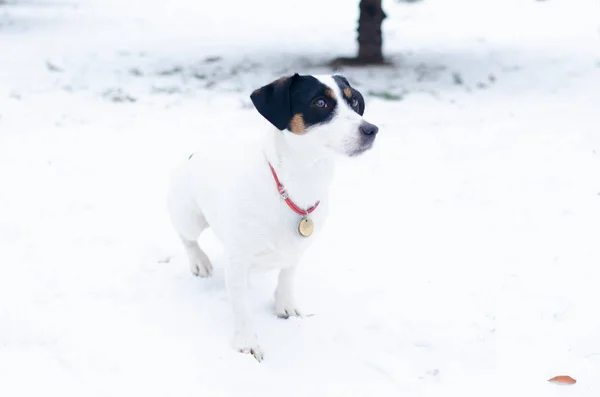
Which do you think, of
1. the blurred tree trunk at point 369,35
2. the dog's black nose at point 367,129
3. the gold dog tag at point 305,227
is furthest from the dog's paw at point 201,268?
the blurred tree trunk at point 369,35

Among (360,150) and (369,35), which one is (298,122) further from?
(369,35)

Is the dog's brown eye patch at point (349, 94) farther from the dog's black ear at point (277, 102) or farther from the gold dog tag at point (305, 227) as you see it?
the gold dog tag at point (305, 227)

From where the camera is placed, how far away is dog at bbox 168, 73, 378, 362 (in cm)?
288

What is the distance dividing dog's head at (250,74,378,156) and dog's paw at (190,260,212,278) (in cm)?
139

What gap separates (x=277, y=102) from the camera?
2.89 metres

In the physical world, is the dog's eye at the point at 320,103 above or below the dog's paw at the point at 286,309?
above

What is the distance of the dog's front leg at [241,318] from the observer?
125 inches

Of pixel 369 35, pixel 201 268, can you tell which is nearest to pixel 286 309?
pixel 201 268

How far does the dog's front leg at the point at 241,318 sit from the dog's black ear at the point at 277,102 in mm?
772

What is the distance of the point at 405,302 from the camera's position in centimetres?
377

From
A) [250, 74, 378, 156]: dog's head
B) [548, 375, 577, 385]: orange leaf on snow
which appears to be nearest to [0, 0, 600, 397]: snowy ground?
[548, 375, 577, 385]: orange leaf on snow

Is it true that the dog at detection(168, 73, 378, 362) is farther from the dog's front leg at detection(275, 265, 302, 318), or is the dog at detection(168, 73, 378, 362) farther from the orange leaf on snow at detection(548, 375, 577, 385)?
the orange leaf on snow at detection(548, 375, 577, 385)

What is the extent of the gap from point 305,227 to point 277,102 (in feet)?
2.03

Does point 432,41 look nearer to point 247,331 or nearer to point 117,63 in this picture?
point 117,63
